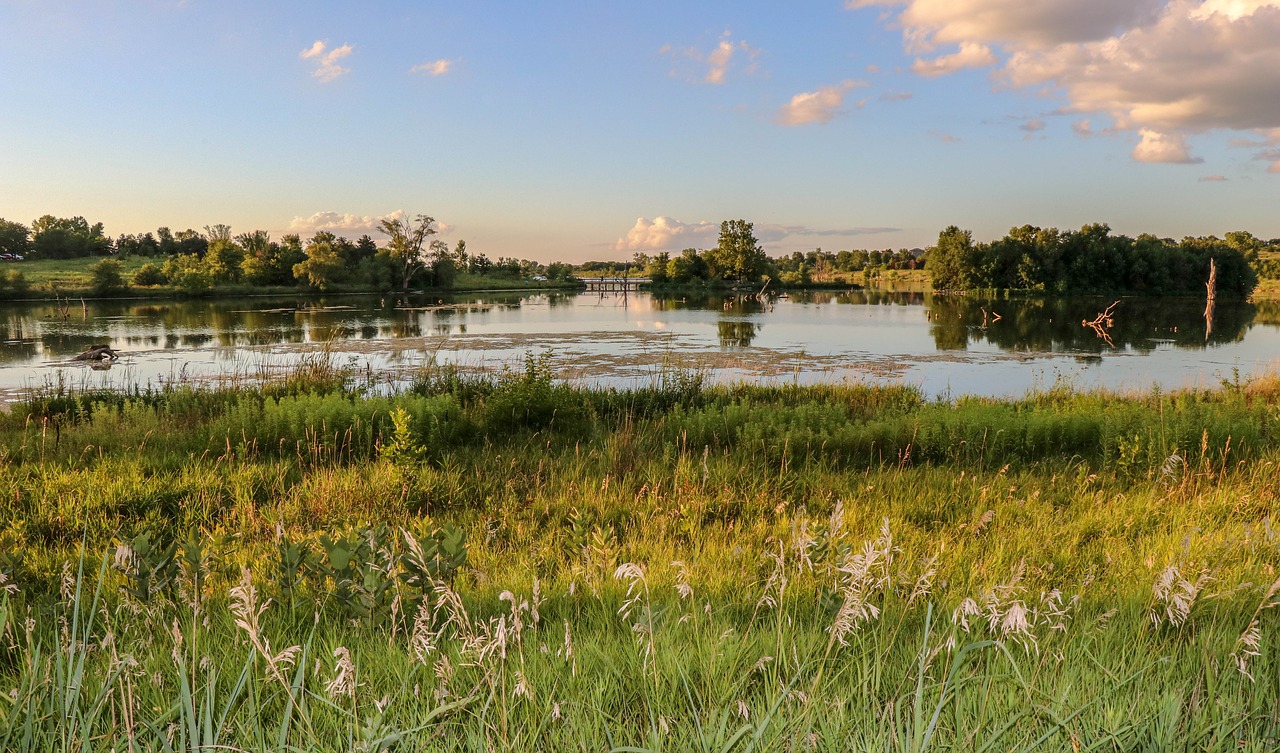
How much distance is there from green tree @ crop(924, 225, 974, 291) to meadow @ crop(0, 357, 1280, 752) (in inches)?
3775

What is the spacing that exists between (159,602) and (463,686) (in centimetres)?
163

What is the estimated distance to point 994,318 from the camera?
48250mm

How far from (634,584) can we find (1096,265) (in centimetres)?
10367

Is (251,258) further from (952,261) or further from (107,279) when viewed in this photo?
(952,261)

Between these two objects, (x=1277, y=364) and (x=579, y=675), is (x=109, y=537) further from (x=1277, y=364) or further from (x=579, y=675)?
(x=1277, y=364)

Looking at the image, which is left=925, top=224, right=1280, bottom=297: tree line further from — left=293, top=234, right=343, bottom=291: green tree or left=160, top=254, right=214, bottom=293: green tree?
left=160, top=254, right=214, bottom=293: green tree

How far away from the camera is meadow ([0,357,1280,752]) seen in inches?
82.4

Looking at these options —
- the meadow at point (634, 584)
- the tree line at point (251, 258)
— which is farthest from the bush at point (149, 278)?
the meadow at point (634, 584)

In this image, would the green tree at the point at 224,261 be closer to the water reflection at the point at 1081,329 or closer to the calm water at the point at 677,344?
the calm water at the point at 677,344

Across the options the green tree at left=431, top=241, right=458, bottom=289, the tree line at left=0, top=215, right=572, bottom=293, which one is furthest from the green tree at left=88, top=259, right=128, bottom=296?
the green tree at left=431, top=241, right=458, bottom=289

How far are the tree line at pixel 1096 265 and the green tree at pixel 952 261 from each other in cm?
20

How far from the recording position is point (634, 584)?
2.47 meters

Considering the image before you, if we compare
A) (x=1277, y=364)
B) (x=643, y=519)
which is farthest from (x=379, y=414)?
(x=1277, y=364)

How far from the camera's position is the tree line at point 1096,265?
285 ft
